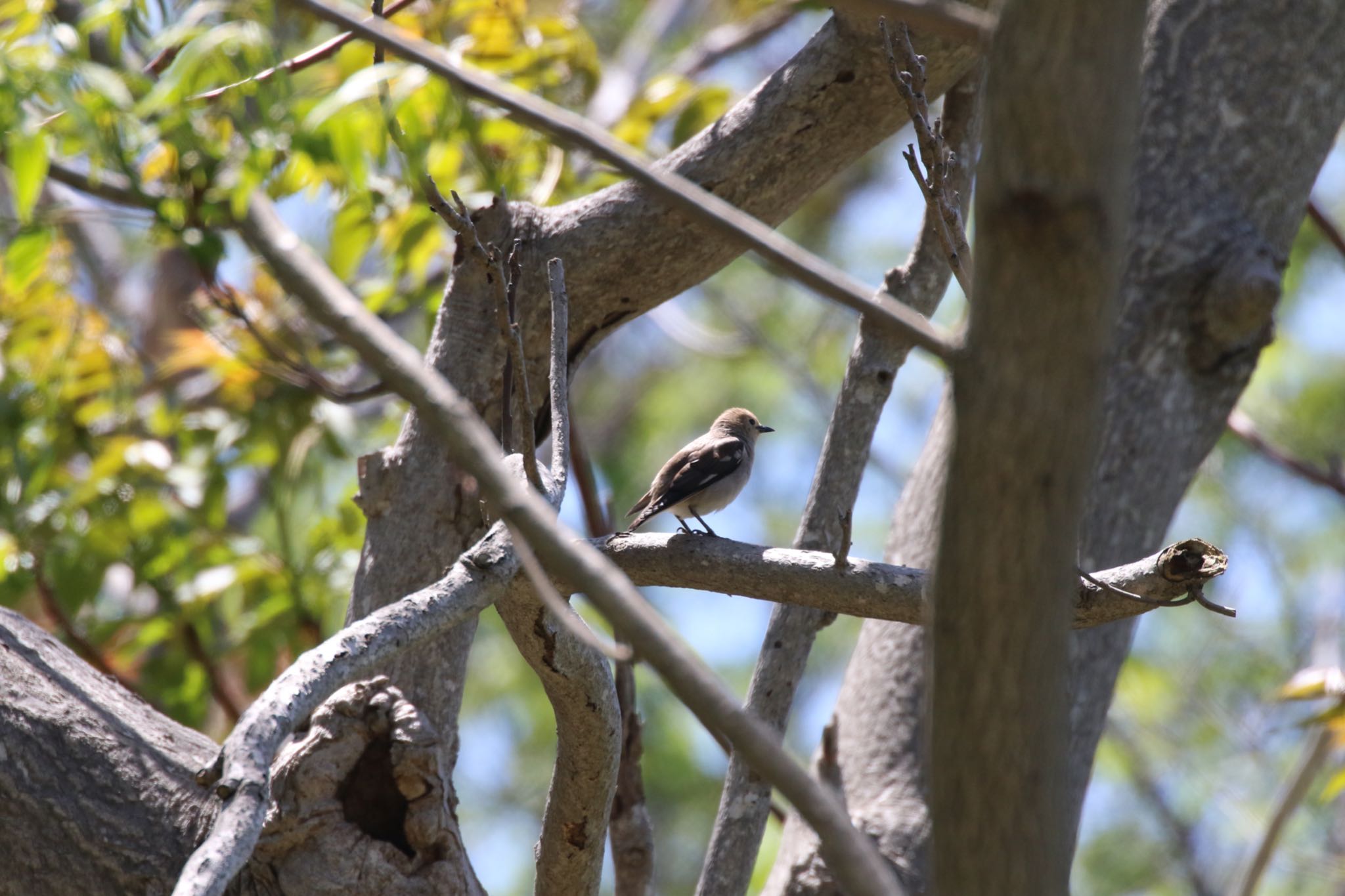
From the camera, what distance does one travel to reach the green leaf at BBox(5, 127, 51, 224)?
111 inches

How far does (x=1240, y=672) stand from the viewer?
29.9 ft

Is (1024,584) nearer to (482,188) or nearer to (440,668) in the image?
(440,668)

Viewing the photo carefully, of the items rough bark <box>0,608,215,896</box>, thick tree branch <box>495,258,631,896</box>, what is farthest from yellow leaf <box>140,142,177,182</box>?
thick tree branch <box>495,258,631,896</box>

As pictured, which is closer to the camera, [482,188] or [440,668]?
[440,668]

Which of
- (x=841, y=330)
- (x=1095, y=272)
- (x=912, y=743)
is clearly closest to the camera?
(x=1095, y=272)

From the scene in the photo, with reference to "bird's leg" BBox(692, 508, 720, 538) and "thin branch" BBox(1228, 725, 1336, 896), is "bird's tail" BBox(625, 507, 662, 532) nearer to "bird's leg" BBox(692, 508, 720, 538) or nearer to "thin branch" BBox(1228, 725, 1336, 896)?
"bird's leg" BBox(692, 508, 720, 538)

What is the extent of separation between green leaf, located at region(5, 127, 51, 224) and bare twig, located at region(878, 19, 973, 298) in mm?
1981

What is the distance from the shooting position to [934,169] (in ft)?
8.60

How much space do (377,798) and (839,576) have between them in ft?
4.02

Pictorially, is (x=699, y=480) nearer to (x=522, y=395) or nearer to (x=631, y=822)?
(x=631, y=822)

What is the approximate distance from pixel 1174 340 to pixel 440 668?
2544mm

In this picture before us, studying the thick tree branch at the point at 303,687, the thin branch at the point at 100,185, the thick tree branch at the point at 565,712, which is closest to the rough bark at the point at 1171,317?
the thick tree branch at the point at 565,712

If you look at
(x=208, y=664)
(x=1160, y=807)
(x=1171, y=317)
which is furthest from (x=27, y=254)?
(x=1160, y=807)

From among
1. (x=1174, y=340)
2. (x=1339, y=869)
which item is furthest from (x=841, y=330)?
(x=1174, y=340)
